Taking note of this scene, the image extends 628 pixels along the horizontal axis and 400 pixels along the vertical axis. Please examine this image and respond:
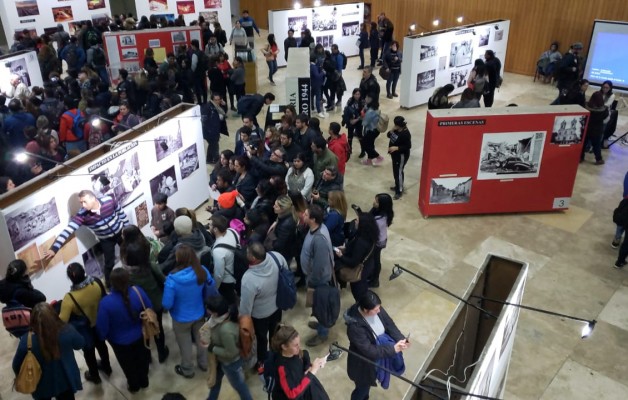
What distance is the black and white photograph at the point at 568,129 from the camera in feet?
25.4

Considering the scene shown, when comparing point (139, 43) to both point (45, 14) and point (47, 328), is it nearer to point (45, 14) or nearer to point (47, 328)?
point (45, 14)

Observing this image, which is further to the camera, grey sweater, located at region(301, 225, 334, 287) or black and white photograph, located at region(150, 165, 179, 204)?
black and white photograph, located at region(150, 165, 179, 204)

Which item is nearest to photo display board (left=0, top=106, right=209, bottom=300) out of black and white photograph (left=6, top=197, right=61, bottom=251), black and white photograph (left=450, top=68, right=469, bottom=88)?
black and white photograph (left=6, top=197, right=61, bottom=251)

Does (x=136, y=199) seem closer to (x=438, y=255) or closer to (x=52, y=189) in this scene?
(x=52, y=189)

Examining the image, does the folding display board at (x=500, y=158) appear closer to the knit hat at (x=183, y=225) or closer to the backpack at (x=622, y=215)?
the backpack at (x=622, y=215)

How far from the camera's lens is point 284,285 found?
4957 millimetres

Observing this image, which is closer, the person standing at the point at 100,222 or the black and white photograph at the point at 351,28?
the person standing at the point at 100,222

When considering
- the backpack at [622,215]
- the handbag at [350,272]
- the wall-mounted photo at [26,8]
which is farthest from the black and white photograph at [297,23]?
the handbag at [350,272]

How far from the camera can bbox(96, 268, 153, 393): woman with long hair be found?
4.50 m

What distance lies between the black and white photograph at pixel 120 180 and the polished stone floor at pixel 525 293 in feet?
5.02

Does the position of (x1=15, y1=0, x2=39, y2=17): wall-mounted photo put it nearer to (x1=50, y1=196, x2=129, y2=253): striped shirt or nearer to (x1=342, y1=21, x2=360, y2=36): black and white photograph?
(x1=342, y1=21, x2=360, y2=36): black and white photograph

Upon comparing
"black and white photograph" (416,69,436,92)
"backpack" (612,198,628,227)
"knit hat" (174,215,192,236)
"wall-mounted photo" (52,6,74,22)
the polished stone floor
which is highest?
"wall-mounted photo" (52,6,74,22)

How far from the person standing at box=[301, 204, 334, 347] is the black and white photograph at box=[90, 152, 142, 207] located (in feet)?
8.69

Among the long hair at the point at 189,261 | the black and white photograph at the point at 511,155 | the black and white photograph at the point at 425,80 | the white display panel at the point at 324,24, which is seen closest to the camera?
the long hair at the point at 189,261
